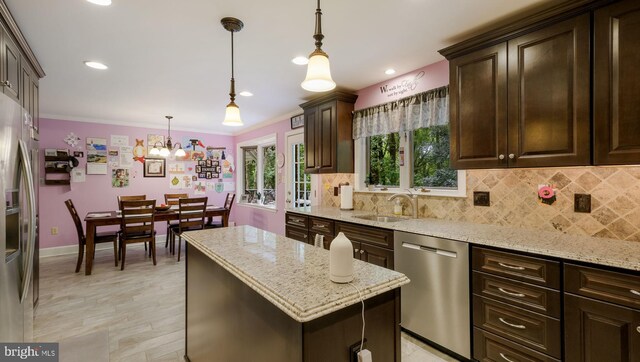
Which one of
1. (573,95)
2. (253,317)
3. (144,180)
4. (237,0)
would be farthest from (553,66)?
(144,180)

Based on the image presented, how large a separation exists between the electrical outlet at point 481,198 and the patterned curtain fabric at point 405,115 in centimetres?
66

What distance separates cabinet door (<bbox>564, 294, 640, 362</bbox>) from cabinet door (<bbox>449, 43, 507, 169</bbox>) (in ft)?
3.10

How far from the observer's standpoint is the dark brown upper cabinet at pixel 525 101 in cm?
171

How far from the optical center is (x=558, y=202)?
6.63 feet

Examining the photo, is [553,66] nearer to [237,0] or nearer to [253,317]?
[237,0]

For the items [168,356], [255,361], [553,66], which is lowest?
[168,356]

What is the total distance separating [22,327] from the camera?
1.70 meters

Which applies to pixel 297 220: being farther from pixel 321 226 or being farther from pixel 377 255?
pixel 377 255

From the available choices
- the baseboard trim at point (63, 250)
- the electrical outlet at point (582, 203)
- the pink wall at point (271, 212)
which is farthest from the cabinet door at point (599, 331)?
the baseboard trim at point (63, 250)

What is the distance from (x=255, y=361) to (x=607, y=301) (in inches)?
66.4


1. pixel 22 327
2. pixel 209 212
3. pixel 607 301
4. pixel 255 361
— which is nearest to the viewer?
pixel 255 361

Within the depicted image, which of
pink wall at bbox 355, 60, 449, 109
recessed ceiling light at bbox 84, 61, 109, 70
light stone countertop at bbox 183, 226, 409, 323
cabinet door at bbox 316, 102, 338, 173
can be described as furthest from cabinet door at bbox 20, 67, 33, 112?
pink wall at bbox 355, 60, 449, 109

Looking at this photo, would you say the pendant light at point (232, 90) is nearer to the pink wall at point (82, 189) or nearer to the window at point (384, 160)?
the window at point (384, 160)

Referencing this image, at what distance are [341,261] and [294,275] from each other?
0.72 ft
